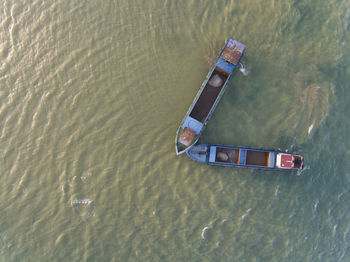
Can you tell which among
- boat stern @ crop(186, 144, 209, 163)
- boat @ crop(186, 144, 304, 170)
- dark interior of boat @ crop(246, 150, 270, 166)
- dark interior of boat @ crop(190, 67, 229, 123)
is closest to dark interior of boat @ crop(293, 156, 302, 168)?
boat @ crop(186, 144, 304, 170)

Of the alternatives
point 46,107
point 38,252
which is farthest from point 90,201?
point 46,107

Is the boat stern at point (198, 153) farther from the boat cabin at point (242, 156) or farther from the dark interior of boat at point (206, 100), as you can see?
the dark interior of boat at point (206, 100)

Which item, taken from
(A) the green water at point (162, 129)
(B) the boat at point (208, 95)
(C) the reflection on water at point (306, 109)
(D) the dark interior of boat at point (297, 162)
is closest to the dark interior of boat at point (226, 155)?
(A) the green water at point (162, 129)

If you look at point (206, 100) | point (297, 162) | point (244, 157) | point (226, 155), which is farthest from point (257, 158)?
point (206, 100)

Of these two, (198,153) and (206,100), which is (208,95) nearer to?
(206,100)

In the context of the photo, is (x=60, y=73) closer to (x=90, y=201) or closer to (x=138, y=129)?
(x=138, y=129)

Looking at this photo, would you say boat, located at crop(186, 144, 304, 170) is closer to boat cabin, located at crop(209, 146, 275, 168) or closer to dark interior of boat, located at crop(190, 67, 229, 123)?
boat cabin, located at crop(209, 146, 275, 168)
